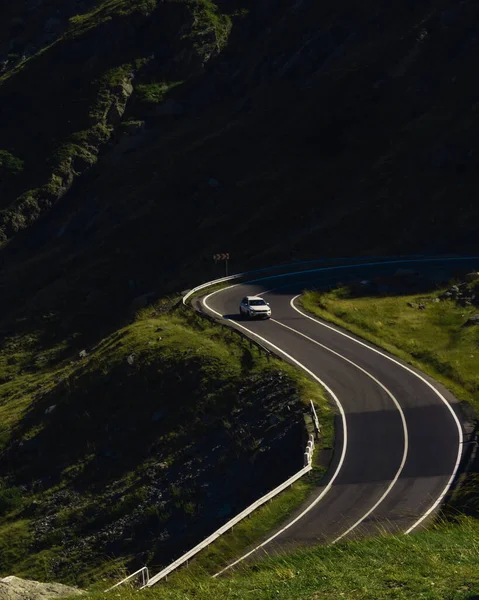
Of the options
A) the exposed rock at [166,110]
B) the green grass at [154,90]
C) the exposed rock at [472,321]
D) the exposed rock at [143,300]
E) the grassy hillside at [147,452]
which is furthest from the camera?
the green grass at [154,90]

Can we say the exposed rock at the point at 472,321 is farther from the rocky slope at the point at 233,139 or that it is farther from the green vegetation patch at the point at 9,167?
the green vegetation patch at the point at 9,167

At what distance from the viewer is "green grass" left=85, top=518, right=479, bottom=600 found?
11969 mm

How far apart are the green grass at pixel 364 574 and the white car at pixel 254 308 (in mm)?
28129

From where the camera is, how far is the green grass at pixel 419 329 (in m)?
33.9

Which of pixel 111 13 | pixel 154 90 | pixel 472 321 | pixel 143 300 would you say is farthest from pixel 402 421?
pixel 111 13

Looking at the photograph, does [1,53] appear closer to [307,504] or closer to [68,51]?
[68,51]

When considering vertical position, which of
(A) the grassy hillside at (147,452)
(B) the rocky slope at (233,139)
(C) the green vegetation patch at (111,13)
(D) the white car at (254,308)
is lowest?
(A) the grassy hillside at (147,452)

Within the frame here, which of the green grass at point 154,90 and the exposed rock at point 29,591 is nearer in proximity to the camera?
the exposed rock at point 29,591

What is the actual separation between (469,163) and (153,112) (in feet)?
119

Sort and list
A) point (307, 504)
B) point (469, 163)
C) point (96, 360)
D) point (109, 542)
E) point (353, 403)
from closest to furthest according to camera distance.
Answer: point (307, 504)
point (109, 542)
point (353, 403)
point (96, 360)
point (469, 163)

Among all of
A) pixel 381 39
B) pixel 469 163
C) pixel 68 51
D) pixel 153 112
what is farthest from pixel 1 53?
pixel 469 163

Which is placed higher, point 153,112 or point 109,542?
point 153,112

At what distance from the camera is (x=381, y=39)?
81438 millimetres

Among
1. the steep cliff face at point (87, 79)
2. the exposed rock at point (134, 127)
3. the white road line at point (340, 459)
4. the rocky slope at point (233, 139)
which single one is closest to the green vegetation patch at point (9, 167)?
the rocky slope at point (233, 139)
